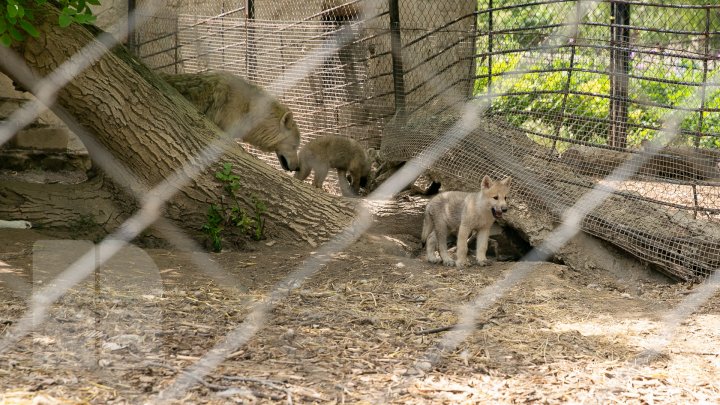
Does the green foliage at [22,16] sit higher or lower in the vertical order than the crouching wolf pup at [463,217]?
higher

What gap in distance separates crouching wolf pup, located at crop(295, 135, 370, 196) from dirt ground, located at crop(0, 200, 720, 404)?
2.94 m

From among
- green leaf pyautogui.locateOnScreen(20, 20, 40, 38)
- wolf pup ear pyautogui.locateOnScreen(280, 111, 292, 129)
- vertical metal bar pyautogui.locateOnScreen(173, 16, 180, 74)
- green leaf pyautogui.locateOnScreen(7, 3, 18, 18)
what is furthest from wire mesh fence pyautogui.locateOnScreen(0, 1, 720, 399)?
green leaf pyautogui.locateOnScreen(7, 3, 18, 18)

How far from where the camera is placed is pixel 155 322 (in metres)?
4.51

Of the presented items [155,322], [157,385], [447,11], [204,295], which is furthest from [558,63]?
[157,385]

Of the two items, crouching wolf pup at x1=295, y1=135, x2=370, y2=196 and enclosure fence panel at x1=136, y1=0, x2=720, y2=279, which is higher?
enclosure fence panel at x1=136, y1=0, x2=720, y2=279

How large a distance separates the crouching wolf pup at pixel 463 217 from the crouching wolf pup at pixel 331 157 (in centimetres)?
243

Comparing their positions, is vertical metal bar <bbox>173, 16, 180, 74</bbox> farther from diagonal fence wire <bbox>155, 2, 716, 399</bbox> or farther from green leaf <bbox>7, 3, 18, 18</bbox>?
green leaf <bbox>7, 3, 18, 18</bbox>

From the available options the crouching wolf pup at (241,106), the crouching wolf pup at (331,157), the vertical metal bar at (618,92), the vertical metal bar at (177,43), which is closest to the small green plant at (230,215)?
the crouching wolf pup at (241,106)

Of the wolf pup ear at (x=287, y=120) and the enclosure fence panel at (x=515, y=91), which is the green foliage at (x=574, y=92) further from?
the wolf pup ear at (x=287, y=120)

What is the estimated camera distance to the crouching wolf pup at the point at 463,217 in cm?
662

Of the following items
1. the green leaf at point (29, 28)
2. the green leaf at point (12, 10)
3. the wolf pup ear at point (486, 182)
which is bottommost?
the wolf pup ear at point (486, 182)

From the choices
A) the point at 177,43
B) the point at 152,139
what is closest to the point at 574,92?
the point at 152,139

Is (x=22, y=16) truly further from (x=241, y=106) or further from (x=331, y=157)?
(x=331, y=157)

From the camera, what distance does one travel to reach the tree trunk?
5.92 m
